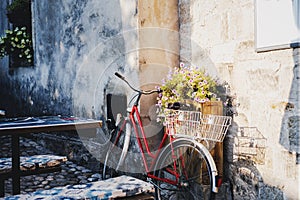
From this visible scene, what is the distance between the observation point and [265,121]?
307cm

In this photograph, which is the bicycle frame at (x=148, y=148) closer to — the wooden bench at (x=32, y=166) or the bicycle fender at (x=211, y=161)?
the bicycle fender at (x=211, y=161)

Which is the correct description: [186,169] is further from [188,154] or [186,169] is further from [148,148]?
[148,148]

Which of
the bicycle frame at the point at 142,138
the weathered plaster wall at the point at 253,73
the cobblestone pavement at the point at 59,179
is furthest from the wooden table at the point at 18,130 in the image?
the weathered plaster wall at the point at 253,73

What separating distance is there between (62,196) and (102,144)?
258 cm

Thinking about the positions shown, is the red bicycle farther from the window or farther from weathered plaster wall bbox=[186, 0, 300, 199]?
the window

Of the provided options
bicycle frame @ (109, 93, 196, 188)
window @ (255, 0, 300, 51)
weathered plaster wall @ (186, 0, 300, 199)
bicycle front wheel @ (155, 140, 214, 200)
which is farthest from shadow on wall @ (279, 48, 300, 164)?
bicycle frame @ (109, 93, 196, 188)

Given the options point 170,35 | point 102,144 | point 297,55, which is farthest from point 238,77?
point 102,144

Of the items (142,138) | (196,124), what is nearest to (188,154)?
(196,124)

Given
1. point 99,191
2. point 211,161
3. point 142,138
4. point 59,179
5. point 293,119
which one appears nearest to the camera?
point 99,191

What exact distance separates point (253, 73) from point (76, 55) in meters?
3.05

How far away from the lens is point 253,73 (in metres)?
3.18

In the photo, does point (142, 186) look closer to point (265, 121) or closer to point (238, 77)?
point (265, 121)

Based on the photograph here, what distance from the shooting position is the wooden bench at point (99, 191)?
7.96ft

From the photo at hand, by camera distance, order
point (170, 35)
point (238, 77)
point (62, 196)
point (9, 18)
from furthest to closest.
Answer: point (9, 18)
point (170, 35)
point (238, 77)
point (62, 196)
